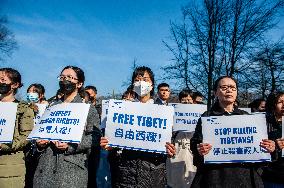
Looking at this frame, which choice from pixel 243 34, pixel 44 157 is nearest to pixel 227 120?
pixel 44 157

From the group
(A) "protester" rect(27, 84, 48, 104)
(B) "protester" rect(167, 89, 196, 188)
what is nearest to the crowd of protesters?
(B) "protester" rect(167, 89, 196, 188)

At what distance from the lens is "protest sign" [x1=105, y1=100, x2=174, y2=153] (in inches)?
161

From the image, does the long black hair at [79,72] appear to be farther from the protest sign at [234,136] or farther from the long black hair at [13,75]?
the protest sign at [234,136]

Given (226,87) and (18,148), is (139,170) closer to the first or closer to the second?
(226,87)

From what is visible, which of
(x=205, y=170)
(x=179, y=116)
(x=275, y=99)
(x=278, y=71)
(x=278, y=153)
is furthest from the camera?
(x=278, y=71)

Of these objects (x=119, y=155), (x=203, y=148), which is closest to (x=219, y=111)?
(x=203, y=148)

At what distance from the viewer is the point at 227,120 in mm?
3924

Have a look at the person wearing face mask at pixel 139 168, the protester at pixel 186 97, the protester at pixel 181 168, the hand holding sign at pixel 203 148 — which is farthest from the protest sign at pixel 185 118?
the hand holding sign at pixel 203 148

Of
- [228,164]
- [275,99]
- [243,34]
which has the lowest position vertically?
[228,164]

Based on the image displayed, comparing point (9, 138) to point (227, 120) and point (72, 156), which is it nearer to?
point (72, 156)

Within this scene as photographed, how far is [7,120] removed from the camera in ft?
14.3

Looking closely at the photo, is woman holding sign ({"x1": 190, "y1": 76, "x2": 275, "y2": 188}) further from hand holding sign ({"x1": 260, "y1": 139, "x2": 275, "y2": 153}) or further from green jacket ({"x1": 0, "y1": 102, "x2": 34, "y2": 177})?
green jacket ({"x1": 0, "y1": 102, "x2": 34, "y2": 177})

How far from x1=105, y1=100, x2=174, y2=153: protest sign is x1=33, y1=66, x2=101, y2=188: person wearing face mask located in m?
0.19

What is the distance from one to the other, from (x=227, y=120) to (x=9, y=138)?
2.35 metres
